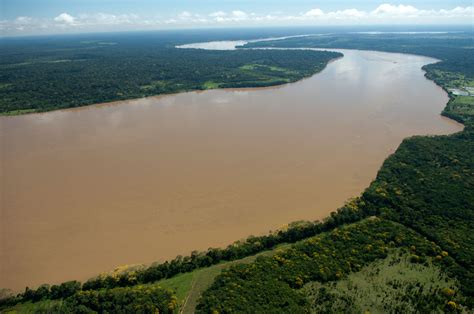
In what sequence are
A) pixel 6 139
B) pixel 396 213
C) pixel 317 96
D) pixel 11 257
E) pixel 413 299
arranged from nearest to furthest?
1. pixel 413 299
2. pixel 11 257
3. pixel 396 213
4. pixel 6 139
5. pixel 317 96

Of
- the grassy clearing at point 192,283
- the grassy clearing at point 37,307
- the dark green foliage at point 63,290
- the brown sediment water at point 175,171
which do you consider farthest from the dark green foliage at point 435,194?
the grassy clearing at point 37,307

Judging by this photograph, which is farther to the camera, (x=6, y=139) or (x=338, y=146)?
(x=6, y=139)

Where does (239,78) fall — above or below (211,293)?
above

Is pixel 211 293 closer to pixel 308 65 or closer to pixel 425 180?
pixel 425 180

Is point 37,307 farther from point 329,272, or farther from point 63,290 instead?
point 329,272

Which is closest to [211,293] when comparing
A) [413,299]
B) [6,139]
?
[413,299]

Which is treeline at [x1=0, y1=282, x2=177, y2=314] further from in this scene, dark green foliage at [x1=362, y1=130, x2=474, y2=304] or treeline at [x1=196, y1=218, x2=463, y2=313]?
dark green foliage at [x1=362, y1=130, x2=474, y2=304]
